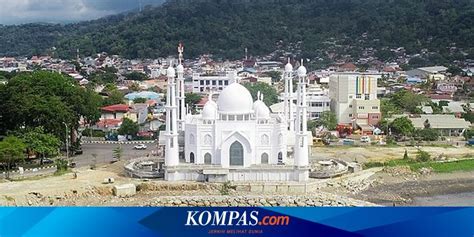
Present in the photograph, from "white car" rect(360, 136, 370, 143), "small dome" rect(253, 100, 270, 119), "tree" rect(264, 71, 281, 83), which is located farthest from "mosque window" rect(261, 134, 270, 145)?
"tree" rect(264, 71, 281, 83)

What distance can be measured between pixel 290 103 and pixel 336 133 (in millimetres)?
6127

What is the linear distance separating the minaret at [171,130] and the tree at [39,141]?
12.8 feet

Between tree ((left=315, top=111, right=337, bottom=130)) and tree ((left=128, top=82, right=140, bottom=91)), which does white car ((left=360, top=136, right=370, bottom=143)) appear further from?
tree ((left=128, top=82, right=140, bottom=91))

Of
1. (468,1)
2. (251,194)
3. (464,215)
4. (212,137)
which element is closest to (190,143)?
(212,137)

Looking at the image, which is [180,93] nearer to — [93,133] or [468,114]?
[93,133]

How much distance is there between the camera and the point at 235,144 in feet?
49.1

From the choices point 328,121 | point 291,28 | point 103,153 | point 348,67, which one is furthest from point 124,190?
point 291,28

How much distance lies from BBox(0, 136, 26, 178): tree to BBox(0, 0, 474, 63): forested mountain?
92.9 ft

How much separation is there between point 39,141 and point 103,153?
2592 mm

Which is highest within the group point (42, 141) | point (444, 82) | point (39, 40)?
point (39, 40)

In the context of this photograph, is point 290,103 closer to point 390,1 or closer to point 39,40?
point 390,1

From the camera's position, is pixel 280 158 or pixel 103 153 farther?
pixel 103 153

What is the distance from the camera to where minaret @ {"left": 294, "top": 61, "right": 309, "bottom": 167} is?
14.8 metres

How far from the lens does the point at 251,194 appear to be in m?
14.1
